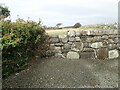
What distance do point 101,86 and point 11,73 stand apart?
2.51 metres

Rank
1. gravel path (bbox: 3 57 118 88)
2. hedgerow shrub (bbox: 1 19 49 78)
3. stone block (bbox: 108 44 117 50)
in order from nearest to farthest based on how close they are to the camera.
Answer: hedgerow shrub (bbox: 1 19 49 78) → gravel path (bbox: 3 57 118 88) → stone block (bbox: 108 44 117 50)

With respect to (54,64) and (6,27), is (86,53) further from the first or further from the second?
(6,27)

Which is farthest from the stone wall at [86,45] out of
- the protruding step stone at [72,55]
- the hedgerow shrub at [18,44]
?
the hedgerow shrub at [18,44]

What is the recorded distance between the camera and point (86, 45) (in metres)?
5.72

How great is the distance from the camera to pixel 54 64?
4.79 meters

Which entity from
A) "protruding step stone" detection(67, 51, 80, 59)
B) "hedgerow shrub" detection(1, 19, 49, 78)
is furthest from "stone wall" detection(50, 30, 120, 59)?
"hedgerow shrub" detection(1, 19, 49, 78)

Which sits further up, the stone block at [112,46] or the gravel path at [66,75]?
the stone block at [112,46]

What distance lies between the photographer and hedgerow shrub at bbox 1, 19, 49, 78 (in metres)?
3.15

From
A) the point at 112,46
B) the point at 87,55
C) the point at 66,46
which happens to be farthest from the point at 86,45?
the point at 112,46

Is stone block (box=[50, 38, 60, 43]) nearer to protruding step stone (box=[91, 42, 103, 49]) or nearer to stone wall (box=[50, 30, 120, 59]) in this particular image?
stone wall (box=[50, 30, 120, 59])

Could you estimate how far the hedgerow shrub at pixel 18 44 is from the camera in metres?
3.15

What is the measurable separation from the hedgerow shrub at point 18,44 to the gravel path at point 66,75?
12.4 inches

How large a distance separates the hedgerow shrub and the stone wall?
0.57 metres

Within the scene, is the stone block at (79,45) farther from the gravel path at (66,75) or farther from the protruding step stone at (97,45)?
the gravel path at (66,75)
